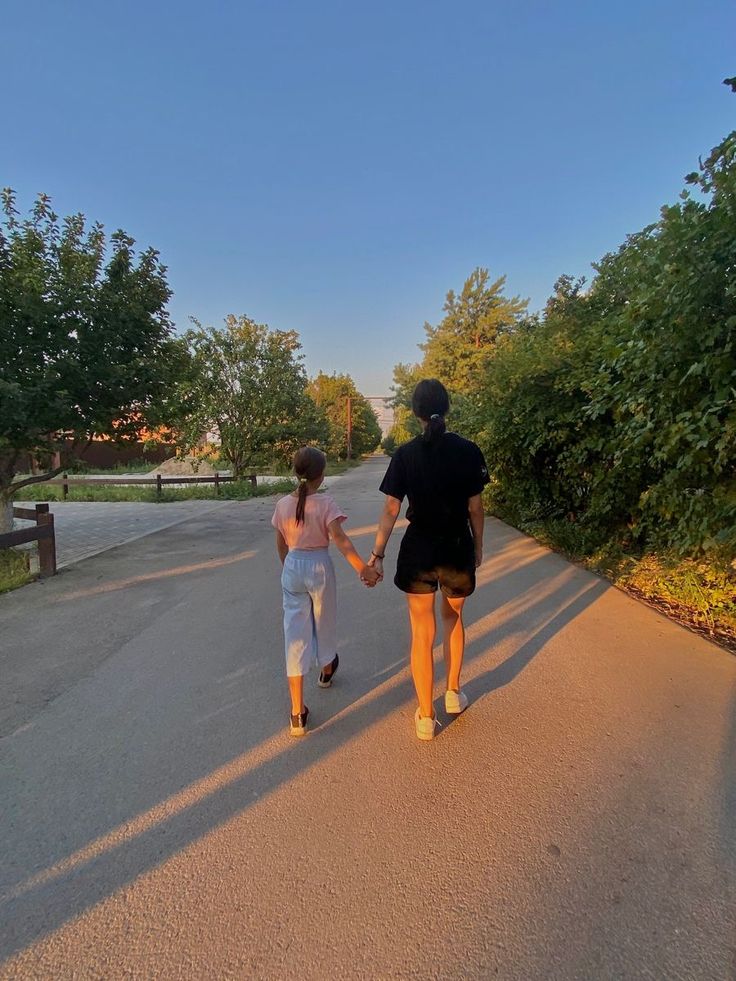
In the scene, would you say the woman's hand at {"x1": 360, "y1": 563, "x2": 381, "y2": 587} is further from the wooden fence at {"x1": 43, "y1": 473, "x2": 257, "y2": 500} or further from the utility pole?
the utility pole

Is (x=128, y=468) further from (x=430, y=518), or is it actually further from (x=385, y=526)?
(x=430, y=518)

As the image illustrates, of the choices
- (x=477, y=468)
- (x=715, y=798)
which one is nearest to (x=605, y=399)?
(x=477, y=468)

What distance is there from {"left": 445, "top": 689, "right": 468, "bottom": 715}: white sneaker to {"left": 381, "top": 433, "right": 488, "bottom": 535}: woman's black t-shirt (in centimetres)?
104

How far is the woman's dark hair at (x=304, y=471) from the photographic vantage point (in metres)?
3.12

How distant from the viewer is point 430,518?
2910 mm

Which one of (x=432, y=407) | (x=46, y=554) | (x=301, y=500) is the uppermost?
(x=432, y=407)

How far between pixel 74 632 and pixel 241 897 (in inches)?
143

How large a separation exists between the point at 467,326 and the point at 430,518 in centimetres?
3617

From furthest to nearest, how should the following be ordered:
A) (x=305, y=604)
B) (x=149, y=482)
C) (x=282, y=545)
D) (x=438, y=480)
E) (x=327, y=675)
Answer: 1. (x=149, y=482)
2. (x=327, y=675)
3. (x=282, y=545)
4. (x=305, y=604)
5. (x=438, y=480)

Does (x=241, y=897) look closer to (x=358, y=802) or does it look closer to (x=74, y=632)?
(x=358, y=802)

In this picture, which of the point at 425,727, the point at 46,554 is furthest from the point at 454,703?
the point at 46,554

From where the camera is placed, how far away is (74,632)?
4.84 meters

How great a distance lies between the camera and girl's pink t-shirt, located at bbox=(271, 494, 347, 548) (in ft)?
10.2

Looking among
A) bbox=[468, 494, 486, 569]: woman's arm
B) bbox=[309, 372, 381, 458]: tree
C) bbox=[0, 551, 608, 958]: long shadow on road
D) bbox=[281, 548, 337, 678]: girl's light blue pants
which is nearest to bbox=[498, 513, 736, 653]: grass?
bbox=[0, 551, 608, 958]: long shadow on road
